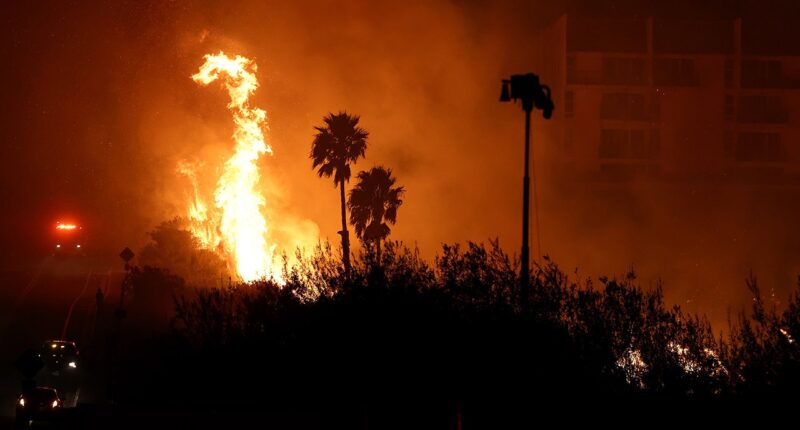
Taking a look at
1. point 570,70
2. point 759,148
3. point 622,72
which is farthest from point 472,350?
point 759,148

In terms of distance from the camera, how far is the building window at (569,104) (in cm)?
7850

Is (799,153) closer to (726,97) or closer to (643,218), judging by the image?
(726,97)

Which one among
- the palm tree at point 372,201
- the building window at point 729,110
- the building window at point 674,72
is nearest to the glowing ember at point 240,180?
the palm tree at point 372,201

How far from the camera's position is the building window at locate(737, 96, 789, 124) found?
80500mm

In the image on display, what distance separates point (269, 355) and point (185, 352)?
11.7 ft

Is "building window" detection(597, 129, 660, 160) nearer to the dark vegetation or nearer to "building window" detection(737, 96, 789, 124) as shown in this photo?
"building window" detection(737, 96, 789, 124)

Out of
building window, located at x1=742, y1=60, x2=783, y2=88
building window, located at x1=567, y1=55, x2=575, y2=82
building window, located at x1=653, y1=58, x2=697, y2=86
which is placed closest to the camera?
building window, located at x1=567, y1=55, x2=575, y2=82

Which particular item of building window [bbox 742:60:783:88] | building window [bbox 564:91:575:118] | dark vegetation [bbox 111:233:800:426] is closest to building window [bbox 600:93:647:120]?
building window [bbox 564:91:575:118]

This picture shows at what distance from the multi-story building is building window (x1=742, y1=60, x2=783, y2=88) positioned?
0.08 meters

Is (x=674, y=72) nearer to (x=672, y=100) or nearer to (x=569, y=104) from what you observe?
(x=672, y=100)

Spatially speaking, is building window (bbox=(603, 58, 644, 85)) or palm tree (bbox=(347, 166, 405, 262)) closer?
palm tree (bbox=(347, 166, 405, 262))

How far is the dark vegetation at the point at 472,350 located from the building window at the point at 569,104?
174 feet

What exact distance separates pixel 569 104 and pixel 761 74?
53.3 ft

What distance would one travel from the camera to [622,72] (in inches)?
3095
